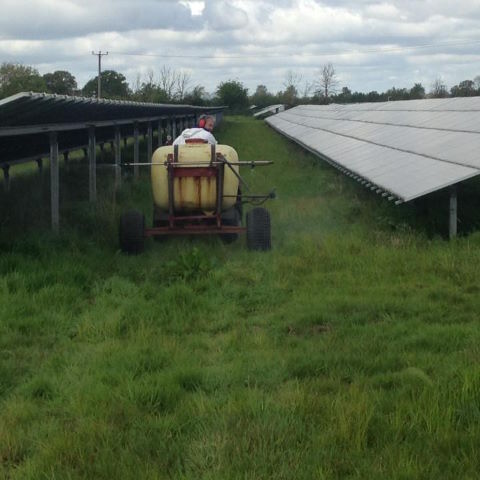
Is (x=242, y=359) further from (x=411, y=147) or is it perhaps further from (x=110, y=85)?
(x=110, y=85)

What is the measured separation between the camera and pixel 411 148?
13.8 m

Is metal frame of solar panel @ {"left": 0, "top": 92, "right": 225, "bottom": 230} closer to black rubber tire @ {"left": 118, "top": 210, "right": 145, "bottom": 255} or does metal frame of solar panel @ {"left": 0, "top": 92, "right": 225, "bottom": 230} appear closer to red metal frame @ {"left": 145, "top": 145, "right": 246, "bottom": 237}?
black rubber tire @ {"left": 118, "top": 210, "right": 145, "bottom": 255}

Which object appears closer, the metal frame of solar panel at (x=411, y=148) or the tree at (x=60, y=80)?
the metal frame of solar panel at (x=411, y=148)

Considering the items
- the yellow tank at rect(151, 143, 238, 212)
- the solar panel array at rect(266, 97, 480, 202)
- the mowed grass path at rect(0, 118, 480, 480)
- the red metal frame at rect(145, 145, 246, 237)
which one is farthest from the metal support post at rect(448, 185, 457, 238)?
the yellow tank at rect(151, 143, 238, 212)

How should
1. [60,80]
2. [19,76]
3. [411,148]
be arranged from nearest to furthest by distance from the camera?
1. [411,148]
2. [19,76]
3. [60,80]

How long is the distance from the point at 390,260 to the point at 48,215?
5.64 m

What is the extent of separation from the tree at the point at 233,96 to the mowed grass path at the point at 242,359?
279ft

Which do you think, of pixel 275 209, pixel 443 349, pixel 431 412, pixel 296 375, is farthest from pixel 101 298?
pixel 275 209

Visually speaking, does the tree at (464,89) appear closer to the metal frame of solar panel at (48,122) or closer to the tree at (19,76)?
the tree at (19,76)

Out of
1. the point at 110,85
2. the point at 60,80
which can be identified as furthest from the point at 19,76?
the point at 110,85

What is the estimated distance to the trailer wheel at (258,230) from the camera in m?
9.70

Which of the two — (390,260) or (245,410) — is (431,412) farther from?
(390,260)

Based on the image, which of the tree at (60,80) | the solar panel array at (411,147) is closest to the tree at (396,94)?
the tree at (60,80)

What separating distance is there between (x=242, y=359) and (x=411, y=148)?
30.1 feet
